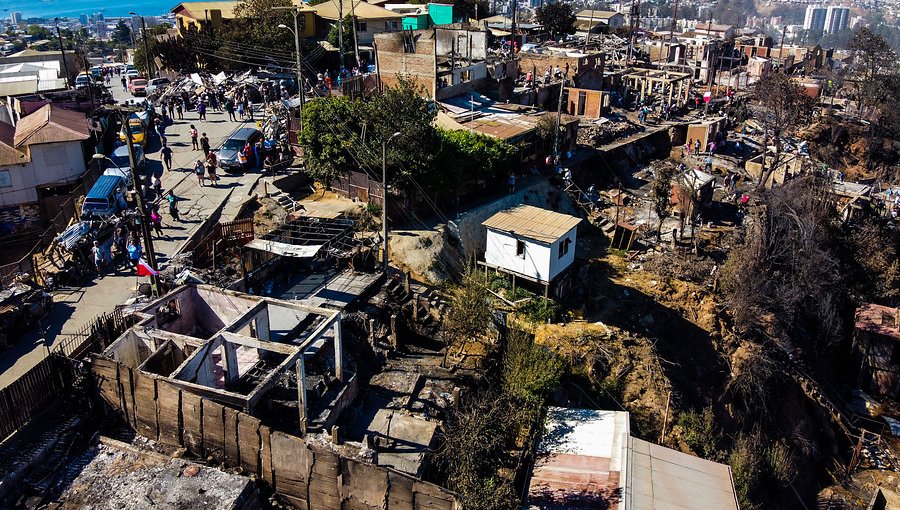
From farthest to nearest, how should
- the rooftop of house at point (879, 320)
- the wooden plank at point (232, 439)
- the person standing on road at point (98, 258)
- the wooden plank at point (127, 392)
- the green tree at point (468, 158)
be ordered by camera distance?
the green tree at point (468, 158), the rooftop of house at point (879, 320), the person standing on road at point (98, 258), the wooden plank at point (127, 392), the wooden plank at point (232, 439)

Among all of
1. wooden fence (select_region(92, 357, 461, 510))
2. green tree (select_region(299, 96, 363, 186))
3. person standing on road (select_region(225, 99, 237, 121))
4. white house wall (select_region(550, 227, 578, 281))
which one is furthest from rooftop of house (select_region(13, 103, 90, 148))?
white house wall (select_region(550, 227, 578, 281))

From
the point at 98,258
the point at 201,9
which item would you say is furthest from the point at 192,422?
the point at 201,9

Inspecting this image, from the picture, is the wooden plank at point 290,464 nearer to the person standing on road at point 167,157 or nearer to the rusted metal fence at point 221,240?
the rusted metal fence at point 221,240

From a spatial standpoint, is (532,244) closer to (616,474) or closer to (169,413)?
(616,474)

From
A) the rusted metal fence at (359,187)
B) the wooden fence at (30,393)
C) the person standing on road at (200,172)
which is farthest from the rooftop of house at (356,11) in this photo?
the wooden fence at (30,393)

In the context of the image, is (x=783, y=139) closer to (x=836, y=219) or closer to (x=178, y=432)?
(x=836, y=219)

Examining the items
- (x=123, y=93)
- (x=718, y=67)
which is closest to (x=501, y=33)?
(x=718, y=67)
